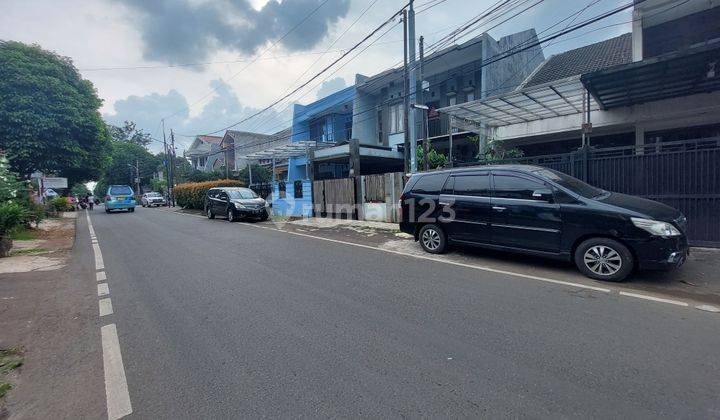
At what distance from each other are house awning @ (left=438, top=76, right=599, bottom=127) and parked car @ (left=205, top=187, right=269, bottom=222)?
8831mm

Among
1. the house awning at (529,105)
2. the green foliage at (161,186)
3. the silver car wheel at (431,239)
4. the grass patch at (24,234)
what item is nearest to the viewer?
the silver car wheel at (431,239)

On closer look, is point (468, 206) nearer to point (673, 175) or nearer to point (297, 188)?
point (673, 175)

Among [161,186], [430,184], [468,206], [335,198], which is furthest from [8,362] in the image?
[161,186]

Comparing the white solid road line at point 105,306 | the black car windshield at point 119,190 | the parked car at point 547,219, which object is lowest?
the white solid road line at point 105,306

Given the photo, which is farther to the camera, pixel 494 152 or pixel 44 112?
pixel 44 112

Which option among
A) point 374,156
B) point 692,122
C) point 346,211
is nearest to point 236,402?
point 346,211

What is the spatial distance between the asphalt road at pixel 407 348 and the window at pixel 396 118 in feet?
49.5

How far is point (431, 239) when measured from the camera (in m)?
7.65

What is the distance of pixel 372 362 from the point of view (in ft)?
10.2

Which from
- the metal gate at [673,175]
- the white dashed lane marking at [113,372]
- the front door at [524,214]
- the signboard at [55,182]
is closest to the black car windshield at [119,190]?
the signboard at [55,182]

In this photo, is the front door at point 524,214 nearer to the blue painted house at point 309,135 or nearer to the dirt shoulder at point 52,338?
the dirt shoulder at point 52,338

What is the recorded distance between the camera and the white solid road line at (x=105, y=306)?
180 inches

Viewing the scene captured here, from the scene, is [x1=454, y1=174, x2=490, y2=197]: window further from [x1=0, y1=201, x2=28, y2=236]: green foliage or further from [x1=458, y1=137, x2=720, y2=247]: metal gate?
[x1=0, y1=201, x2=28, y2=236]: green foliage

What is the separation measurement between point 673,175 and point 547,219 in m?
4.21
